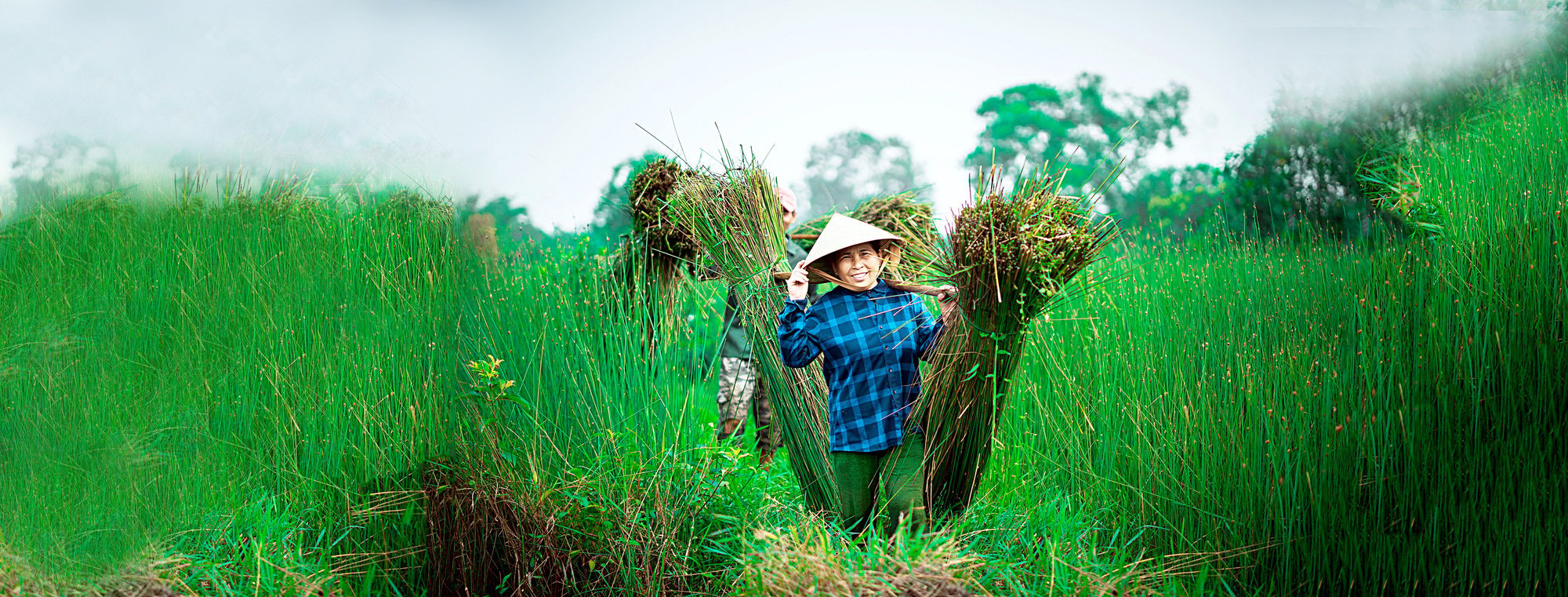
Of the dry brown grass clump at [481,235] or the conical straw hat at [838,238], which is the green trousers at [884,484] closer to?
the conical straw hat at [838,238]

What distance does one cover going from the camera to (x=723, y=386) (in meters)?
4.66

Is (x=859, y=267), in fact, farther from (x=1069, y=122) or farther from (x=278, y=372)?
(x=1069, y=122)

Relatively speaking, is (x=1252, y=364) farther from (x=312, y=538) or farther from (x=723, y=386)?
(x=312, y=538)

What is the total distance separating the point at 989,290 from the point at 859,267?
0.46 m

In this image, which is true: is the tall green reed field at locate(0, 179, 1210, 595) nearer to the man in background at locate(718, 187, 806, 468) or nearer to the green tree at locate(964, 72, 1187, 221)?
the man in background at locate(718, 187, 806, 468)

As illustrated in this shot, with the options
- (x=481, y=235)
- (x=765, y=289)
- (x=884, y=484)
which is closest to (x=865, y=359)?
(x=884, y=484)

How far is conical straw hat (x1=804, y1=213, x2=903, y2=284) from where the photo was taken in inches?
99.0

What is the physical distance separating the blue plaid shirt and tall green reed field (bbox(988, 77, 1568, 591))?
40.2 inches

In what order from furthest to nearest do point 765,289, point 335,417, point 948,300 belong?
point 335,417, point 765,289, point 948,300

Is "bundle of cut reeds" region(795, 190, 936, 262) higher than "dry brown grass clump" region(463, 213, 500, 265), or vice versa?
"dry brown grass clump" region(463, 213, 500, 265)

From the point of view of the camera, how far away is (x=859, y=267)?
2559 mm

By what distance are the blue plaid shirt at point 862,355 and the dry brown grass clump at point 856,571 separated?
310 mm

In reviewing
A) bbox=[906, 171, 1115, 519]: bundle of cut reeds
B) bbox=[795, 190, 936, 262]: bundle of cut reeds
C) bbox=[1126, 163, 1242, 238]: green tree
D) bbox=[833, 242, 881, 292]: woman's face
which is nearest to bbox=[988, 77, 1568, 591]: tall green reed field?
bbox=[906, 171, 1115, 519]: bundle of cut reeds

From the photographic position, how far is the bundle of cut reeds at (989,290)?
6.98 feet
